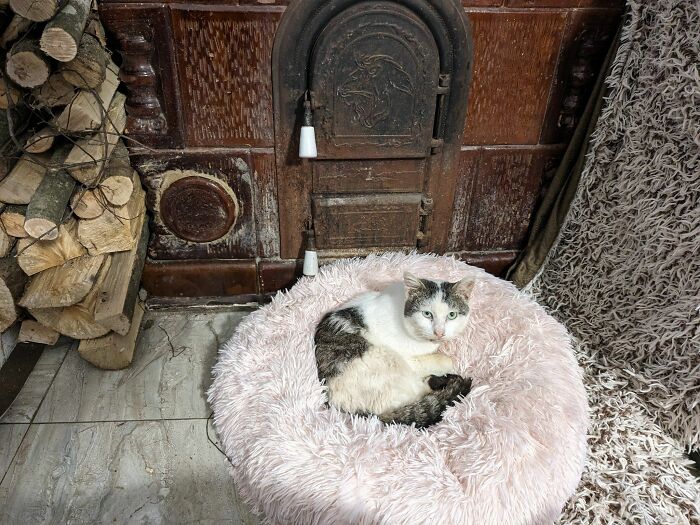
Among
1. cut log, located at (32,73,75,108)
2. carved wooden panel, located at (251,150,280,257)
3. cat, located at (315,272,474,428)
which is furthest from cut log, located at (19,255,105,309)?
cat, located at (315,272,474,428)

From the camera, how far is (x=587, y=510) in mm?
1199

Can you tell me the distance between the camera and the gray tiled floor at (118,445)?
1205 mm

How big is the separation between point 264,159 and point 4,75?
761mm

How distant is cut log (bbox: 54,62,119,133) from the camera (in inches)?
50.4

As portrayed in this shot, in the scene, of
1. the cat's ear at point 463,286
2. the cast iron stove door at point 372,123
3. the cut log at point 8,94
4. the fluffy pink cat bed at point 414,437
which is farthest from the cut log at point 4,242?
the cat's ear at point 463,286

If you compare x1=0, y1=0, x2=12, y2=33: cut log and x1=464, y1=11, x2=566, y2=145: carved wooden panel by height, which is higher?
x1=0, y1=0, x2=12, y2=33: cut log

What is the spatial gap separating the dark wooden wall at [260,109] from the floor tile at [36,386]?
1.31 feet

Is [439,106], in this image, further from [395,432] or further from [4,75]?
[4,75]

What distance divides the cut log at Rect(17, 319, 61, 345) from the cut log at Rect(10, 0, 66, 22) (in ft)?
3.05

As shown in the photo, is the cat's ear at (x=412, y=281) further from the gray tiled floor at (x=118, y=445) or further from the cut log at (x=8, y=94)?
the cut log at (x=8, y=94)

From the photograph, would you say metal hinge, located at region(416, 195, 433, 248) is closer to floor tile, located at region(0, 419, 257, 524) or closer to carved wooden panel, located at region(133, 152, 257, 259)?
carved wooden panel, located at region(133, 152, 257, 259)

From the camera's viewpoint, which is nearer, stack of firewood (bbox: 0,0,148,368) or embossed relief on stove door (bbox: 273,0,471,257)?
stack of firewood (bbox: 0,0,148,368)

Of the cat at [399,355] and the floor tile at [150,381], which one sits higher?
the cat at [399,355]

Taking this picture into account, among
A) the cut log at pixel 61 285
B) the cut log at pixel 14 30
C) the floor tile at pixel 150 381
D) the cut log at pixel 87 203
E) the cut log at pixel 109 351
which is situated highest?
Answer: the cut log at pixel 14 30
